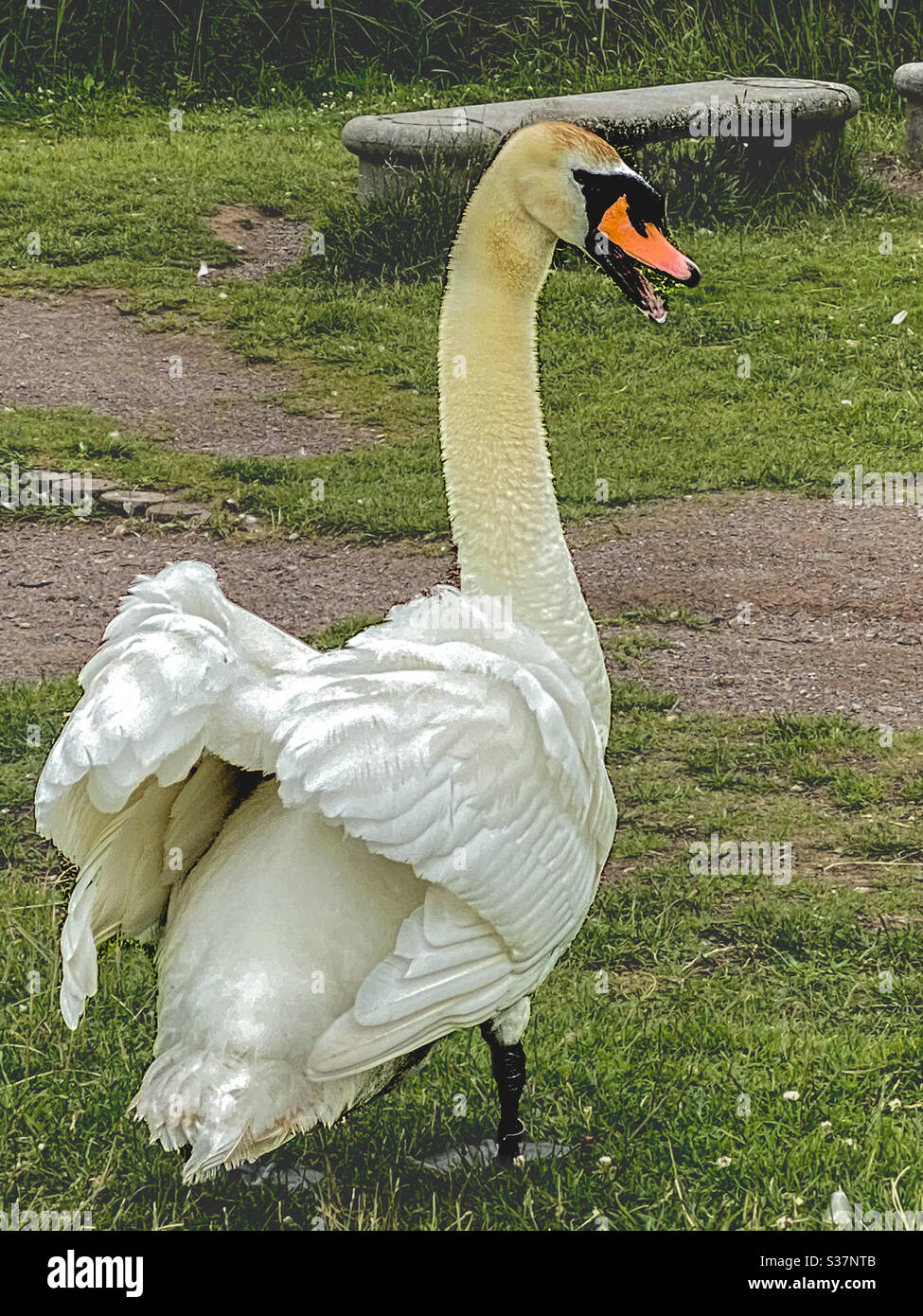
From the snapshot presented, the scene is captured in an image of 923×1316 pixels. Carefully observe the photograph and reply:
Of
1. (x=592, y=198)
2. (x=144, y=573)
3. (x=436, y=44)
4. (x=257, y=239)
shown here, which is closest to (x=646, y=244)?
(x=592, y=198)

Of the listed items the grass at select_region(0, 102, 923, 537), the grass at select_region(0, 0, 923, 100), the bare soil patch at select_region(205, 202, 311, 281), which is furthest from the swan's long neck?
the grass at select_region(0, 0, 923, 100)

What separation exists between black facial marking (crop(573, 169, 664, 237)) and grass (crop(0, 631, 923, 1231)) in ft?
5.44

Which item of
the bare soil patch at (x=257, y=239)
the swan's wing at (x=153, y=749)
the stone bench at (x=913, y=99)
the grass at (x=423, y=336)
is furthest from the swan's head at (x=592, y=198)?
the stone bench at (x=913, y=99)

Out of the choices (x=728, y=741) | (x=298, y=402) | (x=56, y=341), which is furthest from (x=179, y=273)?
(x=728, y=741)

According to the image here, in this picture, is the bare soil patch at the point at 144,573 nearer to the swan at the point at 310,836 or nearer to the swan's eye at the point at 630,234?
the swan's eye at the point at 630,234

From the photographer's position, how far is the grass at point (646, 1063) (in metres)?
3.42

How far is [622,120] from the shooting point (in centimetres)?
920

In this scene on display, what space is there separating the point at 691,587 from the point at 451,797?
3694 mm

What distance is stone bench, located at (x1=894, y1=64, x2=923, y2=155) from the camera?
9984 millimetres

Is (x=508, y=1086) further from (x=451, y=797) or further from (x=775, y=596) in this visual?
(x=775, y=596)

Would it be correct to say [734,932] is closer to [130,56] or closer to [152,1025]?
[152,1025]

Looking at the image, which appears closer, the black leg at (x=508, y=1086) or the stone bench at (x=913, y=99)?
the black leg at (x=508, y=1086)

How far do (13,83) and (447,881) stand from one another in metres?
9.64

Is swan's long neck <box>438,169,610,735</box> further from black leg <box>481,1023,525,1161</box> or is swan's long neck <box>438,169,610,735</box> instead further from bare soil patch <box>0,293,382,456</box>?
bare soil patch <box>0,293,382,456</box>
